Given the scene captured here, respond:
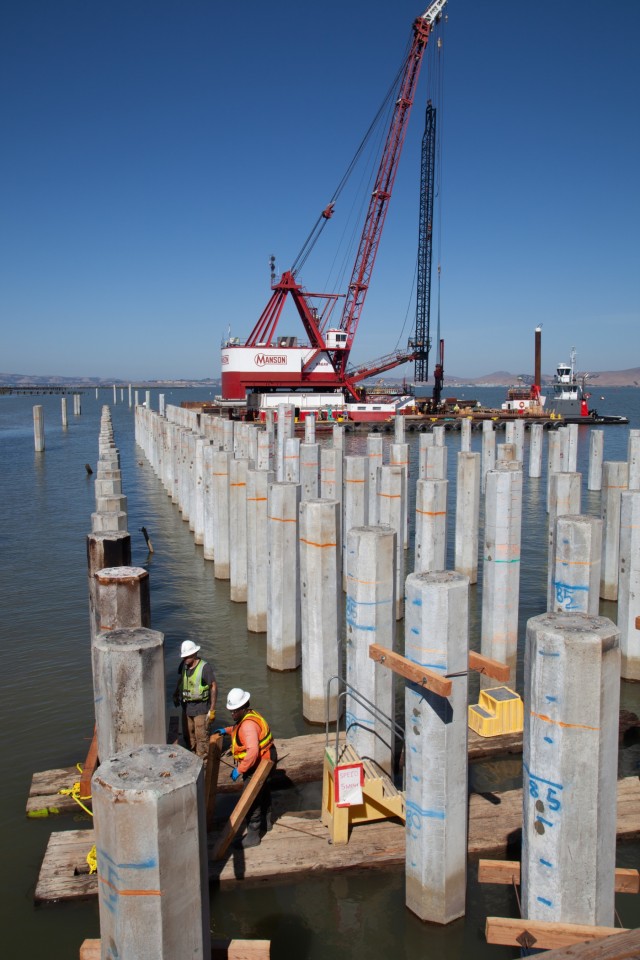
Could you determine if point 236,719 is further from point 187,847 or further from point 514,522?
point 514,522

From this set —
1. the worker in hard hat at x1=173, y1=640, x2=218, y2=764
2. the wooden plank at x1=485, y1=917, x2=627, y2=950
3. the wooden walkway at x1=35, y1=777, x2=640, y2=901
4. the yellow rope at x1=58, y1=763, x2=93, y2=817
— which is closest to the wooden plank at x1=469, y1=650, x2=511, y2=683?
the wooden plank at x1=485, y1=917, x2=627, y2=950

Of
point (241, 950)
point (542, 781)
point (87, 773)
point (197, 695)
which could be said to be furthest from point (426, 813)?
point (87, 773)

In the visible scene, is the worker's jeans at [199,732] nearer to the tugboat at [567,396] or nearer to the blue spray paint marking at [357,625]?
the blue spray paint marking at [357,625]

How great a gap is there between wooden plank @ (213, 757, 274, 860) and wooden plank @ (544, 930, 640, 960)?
2.86 meters

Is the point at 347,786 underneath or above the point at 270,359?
underneath

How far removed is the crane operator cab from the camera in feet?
194

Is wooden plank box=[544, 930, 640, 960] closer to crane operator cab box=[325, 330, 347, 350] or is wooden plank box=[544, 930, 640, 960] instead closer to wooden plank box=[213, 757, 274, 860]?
wooden plank box=[213, 757, 274, 860]

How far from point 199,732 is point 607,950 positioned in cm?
482

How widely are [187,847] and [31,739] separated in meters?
6.51

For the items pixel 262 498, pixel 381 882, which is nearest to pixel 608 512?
pixel 262 498

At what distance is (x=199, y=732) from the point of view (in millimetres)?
7945

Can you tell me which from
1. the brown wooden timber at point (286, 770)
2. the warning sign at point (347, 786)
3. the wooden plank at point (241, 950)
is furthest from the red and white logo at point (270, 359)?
the wooden plank at point (241, 950)

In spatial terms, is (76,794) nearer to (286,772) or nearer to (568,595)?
(286,772)

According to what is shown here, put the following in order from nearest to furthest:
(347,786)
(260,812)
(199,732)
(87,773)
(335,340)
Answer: (347,786)
(260,812)
(87,773)
(199,732)
(335,340)
